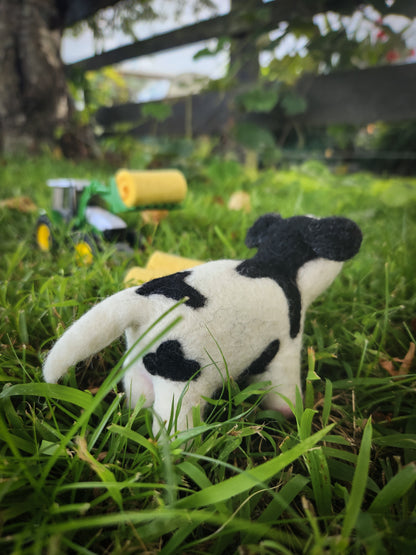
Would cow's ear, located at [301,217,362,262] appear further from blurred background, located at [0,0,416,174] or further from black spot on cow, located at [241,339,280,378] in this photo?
blurred background, located at [0,0,416,174]

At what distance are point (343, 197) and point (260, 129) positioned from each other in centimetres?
88

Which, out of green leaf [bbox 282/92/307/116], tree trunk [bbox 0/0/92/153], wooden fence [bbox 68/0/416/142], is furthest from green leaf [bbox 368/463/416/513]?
tree trunk [bbox 0/0/92/153]

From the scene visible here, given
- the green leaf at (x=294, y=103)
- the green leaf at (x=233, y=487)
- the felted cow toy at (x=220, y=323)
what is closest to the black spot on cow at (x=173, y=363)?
the felted cow toy at (x=220, y=323)

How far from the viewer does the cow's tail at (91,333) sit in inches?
17.5

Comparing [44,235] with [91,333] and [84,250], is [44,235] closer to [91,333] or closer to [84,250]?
[84,250]

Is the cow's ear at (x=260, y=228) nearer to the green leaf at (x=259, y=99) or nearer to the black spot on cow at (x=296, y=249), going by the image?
the black spot on cow at (x=296, y=249)

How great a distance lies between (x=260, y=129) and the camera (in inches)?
98.4

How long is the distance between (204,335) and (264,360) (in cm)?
11

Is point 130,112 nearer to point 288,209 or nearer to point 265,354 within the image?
point 288,209

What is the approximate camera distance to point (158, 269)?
745 millimetres

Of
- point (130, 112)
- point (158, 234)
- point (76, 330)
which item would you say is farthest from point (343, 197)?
point (130, 112)

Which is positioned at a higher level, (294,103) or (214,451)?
(294,103)

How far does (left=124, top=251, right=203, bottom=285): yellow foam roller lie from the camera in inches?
28.1

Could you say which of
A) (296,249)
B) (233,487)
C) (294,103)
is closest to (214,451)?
(233,487)
